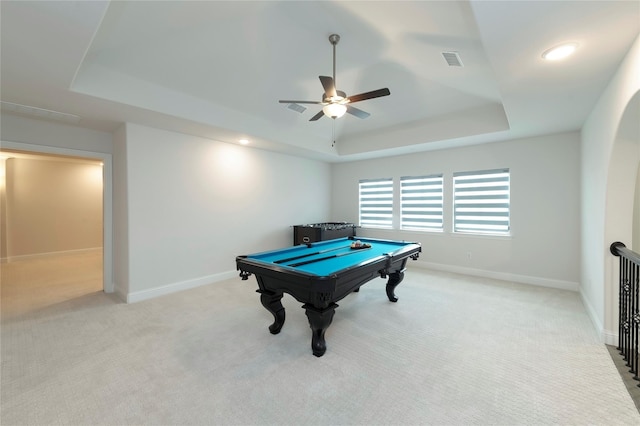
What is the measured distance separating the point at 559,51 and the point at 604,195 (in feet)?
5.31

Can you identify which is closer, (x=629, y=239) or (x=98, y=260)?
(x=629, y=239)

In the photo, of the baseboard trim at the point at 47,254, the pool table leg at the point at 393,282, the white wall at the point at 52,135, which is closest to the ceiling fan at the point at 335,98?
the pool table leg at the point at 393,282

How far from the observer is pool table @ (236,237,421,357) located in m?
2.22

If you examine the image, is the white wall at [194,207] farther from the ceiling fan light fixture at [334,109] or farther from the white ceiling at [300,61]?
the ceiling fan light fixture at [334,109]

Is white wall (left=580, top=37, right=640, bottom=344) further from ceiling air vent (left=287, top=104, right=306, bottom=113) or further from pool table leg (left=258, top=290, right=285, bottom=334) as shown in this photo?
ceiling air vent (left=287, top=104, right=306, bottom=113)

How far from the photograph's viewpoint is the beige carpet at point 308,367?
5.65 feet

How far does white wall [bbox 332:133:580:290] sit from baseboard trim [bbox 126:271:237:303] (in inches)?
161

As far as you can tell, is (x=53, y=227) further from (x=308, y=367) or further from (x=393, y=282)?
(x=393, y=282)

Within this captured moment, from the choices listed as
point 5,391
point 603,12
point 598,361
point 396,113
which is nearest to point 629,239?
point 598,361

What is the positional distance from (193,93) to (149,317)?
2.96 meters

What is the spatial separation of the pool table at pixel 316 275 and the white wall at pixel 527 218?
2.17m

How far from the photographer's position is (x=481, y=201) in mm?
4961

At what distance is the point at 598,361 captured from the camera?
7.37 feet

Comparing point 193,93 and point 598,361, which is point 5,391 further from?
point 598,361
